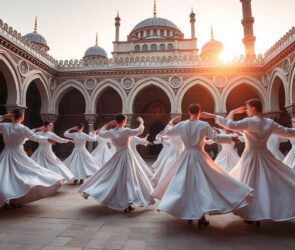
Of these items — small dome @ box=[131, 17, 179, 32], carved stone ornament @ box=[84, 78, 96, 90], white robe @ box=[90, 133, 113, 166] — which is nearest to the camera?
white robe @ box=[90, 133, 113, 166]

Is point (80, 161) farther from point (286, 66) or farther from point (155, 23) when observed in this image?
point (155, 23)

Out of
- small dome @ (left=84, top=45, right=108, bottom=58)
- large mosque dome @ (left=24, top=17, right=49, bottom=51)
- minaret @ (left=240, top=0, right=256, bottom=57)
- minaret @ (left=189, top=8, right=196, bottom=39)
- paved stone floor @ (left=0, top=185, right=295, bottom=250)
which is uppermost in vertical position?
minaret @ (left=189, top=8, right=196, bottom=39)

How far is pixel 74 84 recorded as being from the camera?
1920 cm

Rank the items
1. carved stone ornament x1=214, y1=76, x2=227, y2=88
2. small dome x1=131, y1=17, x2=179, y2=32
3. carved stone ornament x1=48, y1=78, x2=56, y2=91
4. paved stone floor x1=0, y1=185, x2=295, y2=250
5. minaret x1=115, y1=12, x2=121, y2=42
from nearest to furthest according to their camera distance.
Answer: paved stone floor x1=0, y1=185, x2=295, y2=250, carved stone ornament x1=214, y1=76, x2=227, y2=88, carved stone ornament x1=48, y1=78, x2=56, y2=91, minaret x1=115, y1=12, x2=121, y2=42, small dome x1=131, y1=17, x2=179, y2=32

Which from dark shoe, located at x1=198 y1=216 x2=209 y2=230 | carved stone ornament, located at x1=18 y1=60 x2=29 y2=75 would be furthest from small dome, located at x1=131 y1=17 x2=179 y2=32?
dark shoe, located at x1=198 y1=216 x2=209 y2=230

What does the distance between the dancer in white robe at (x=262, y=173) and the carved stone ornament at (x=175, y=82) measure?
1470 cm

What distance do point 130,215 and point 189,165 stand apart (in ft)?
4.84

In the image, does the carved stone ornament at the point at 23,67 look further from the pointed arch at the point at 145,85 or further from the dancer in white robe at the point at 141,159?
the dancer in white robe at the point at 141,159

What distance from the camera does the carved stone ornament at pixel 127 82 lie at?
738 inches

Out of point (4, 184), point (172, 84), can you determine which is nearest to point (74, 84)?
point (172, 84)

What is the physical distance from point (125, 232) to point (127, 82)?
16.3 meters

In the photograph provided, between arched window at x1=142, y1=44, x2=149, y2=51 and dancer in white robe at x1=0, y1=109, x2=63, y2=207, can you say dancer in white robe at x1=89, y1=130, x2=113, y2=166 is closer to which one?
dancer in white robe at x1=0, y1=109, x2=63, y2=207

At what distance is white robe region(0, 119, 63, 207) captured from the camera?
4363 millimetres

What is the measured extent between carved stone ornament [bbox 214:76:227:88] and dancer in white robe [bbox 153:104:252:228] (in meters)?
15.0
